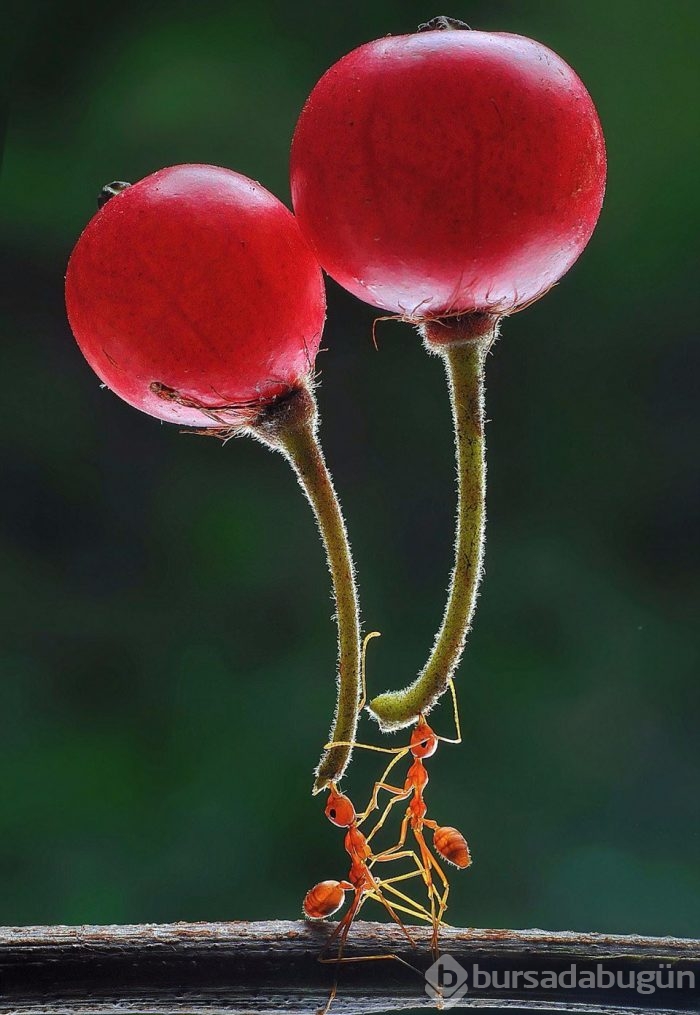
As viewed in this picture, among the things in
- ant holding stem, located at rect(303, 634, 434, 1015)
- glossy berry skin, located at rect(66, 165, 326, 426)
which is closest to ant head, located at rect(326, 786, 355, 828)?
ant holding stem, located at rect(303, 634, 434, 1015)

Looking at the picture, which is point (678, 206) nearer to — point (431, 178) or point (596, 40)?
point (596, 40)

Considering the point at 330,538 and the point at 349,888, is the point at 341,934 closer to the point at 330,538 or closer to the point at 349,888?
the point at 349,888

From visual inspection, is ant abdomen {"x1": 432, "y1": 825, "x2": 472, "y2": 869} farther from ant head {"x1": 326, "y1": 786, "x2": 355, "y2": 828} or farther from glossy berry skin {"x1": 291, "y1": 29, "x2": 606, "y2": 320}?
glossy berry skin {"x1": 291, "y1": 29, "x2": 606, "y2": 320}

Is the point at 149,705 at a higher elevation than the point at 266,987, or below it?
below

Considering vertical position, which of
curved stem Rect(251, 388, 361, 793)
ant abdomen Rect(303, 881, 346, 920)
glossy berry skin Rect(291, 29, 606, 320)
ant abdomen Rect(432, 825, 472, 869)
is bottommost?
ant abdomen Rect(303, 881, 346, 920)

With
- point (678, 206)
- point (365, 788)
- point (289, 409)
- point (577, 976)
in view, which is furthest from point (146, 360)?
point (678, 206)

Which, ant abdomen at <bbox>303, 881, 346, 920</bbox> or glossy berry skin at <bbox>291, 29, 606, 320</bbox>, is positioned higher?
glossy berry skin at <bbox>291, 29, 606, 320</bbox>

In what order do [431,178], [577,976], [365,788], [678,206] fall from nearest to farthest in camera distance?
[431,178]
[577,976]
[365,788]
[678,206]
